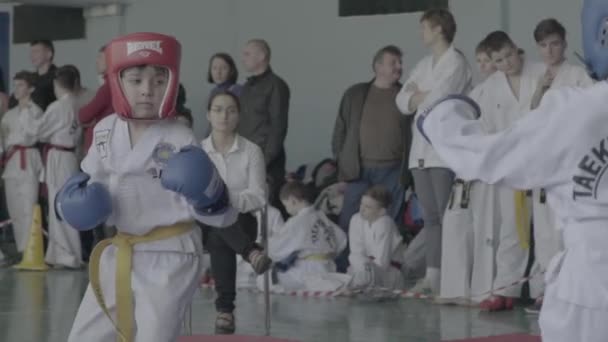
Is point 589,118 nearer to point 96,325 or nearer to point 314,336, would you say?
point 96,325

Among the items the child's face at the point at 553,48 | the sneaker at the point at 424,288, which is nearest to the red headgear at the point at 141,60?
the child's face at the point at 553,48

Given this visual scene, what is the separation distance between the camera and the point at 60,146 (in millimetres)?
10961

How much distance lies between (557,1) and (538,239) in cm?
287

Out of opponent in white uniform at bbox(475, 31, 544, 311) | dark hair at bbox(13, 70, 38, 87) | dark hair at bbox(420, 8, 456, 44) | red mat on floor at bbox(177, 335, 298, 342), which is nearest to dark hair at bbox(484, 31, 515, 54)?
opponent in white uniform at bbox(475, 31, 544, 311)

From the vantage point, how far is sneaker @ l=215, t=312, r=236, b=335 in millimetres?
7229

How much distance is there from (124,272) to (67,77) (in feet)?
20.8

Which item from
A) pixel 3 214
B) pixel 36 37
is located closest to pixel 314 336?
pixel 3 214

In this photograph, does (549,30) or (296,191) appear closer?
(549,30)

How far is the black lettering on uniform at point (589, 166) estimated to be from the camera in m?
3.70

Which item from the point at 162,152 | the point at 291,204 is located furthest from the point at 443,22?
the point at 162,152

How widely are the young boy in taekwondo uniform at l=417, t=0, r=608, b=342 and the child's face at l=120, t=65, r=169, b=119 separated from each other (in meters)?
1.53

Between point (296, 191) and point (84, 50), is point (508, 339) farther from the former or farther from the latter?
point (84, 50)

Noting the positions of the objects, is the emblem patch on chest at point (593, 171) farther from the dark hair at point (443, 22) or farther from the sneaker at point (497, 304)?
the dark hair at point (443, 22)

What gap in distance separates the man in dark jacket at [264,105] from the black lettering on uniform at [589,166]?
19.7 feet
